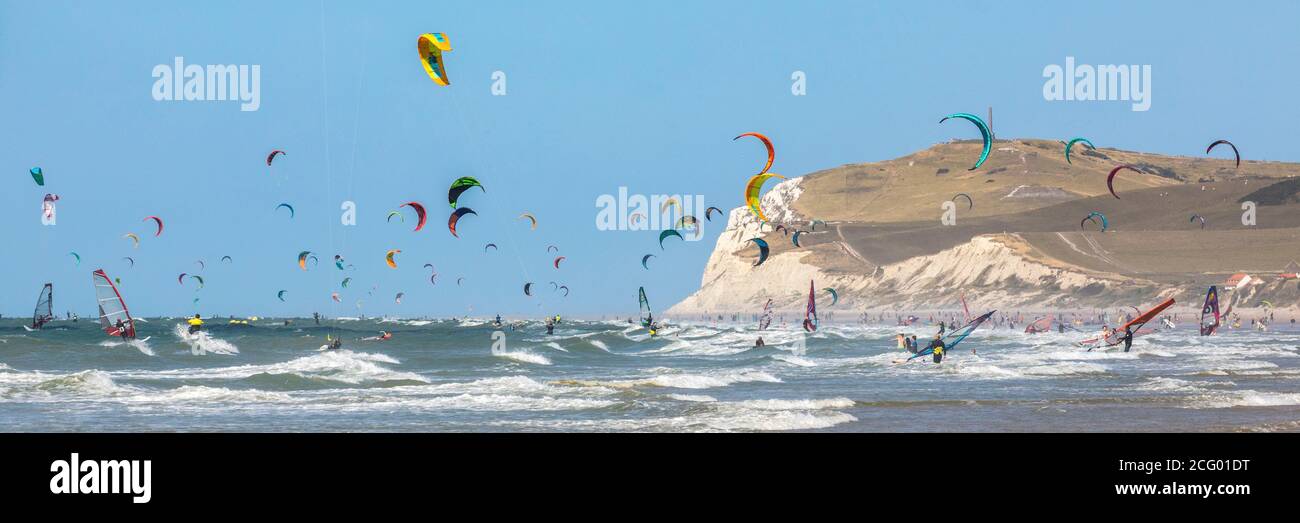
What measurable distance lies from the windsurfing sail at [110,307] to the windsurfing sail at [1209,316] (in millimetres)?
37848

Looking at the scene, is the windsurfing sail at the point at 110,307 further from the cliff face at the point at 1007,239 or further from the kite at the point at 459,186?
the cliff face at the point at 1007,239

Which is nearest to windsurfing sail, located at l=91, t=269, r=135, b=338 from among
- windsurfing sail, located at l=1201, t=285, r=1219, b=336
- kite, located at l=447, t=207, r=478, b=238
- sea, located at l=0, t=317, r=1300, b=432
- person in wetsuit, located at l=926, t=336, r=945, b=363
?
sea, located at l=0, t=317, r=1300, b=432

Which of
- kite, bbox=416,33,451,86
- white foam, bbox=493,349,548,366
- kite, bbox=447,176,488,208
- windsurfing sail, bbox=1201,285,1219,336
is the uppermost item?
kite, bbox=416,33,451,86

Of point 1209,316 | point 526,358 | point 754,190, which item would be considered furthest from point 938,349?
point 1209,316

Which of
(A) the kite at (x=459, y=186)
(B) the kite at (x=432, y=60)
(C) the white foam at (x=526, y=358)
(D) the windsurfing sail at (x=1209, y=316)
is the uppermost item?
(B) the kite at (x=432, y=60)

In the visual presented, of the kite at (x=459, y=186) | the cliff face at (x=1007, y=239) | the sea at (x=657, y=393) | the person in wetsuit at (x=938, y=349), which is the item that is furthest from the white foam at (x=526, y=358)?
the cliff face at (x=1007, y=239)

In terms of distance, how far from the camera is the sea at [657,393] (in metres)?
16.9

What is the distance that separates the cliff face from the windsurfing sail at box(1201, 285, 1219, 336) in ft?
122

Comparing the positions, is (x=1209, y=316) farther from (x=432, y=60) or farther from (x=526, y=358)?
(x=432, y=60)

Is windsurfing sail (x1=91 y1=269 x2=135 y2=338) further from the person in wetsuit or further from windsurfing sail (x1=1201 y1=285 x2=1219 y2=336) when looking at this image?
windsurfing sail (x1=1201 y1=285 x2=1219 y2=336)

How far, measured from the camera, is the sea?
16.9 meters

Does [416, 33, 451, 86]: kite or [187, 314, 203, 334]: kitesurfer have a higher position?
[416, 33, 451, 86]: kite

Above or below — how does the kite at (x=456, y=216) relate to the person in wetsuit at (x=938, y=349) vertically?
above
